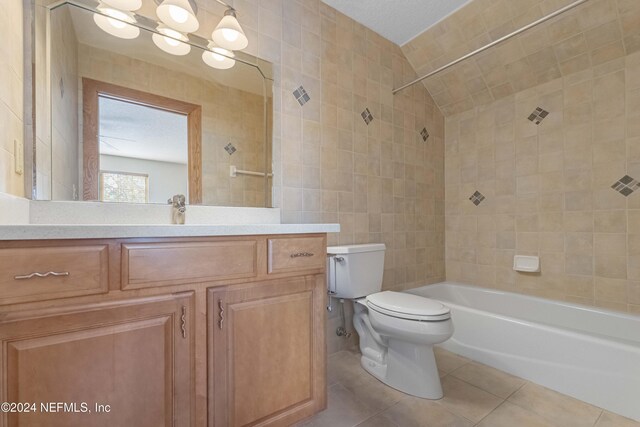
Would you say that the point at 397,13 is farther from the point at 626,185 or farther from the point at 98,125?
the point at 98,125

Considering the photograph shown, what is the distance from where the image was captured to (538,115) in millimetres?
2199

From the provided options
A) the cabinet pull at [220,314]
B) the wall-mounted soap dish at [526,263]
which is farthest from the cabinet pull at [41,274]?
the wall-mounted soap dish at [526,263]

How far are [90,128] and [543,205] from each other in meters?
2.90

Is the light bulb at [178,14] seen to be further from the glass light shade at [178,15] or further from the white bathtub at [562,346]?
the white bathtub at [562,346]

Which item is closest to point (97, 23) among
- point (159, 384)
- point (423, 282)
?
point (159, 384)

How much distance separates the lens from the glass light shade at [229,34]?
1.50 m

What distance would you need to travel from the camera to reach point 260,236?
1090 mm

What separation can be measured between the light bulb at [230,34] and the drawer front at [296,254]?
3.87ft

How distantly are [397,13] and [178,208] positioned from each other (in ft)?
6.60

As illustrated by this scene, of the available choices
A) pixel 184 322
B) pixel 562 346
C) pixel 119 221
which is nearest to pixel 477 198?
pixel 562 346

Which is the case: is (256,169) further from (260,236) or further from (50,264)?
(50,264)

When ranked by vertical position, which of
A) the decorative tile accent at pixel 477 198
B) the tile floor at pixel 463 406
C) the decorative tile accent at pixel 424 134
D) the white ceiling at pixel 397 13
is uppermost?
the white ceiling at pixel 397 13

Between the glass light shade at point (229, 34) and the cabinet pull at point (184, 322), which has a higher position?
the glass light shade at point (229, 34)

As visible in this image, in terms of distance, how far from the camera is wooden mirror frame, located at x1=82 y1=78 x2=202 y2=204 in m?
1.24
